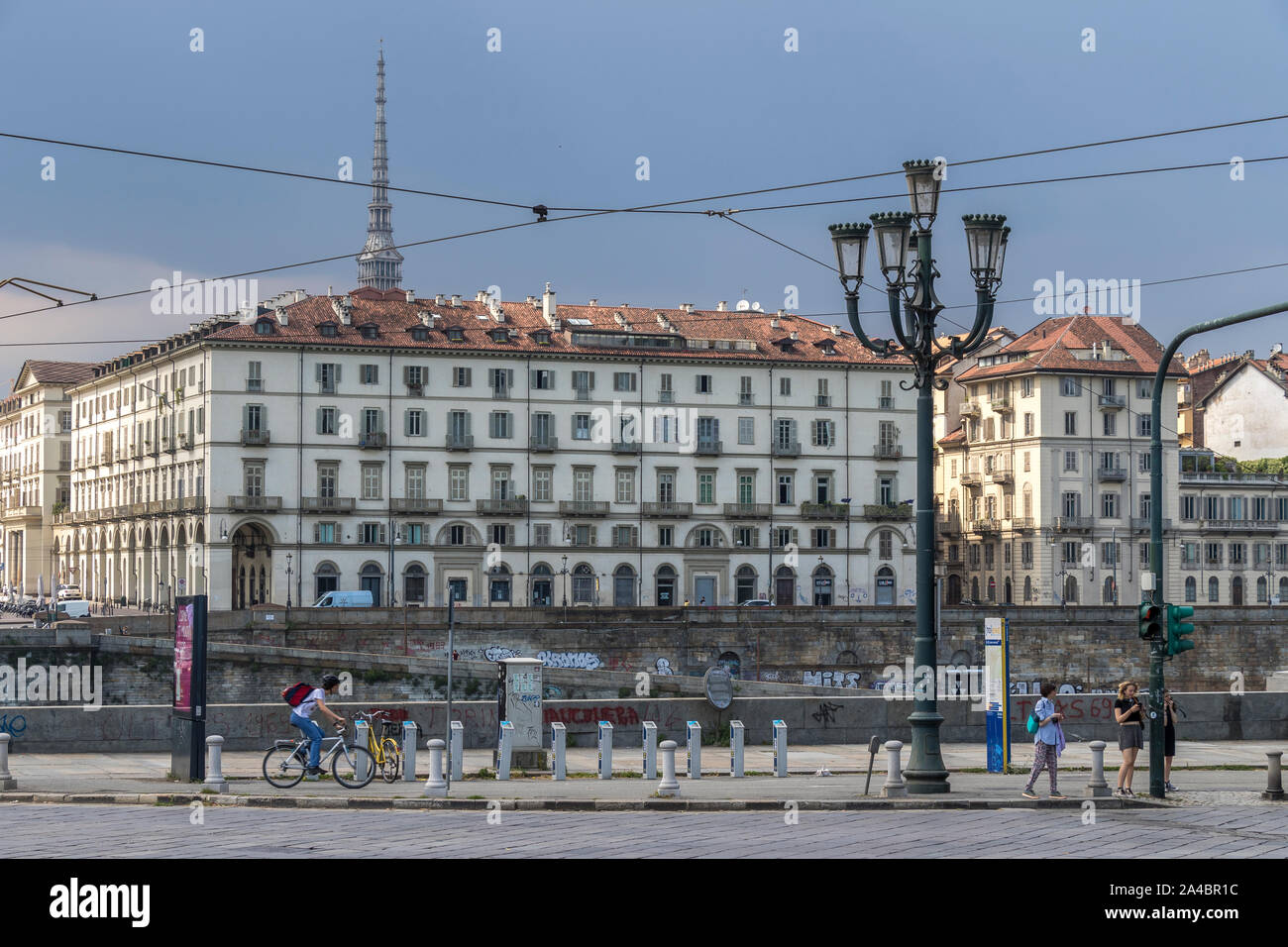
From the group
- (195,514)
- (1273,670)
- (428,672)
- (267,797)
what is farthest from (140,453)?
(267,797)

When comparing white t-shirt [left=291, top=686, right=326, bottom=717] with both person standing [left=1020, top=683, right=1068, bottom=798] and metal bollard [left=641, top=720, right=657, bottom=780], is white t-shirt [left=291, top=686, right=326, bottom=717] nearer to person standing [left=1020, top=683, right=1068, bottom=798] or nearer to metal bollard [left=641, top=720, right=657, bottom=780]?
metal bollard [left=641, top=720, right=657, bottom=780]

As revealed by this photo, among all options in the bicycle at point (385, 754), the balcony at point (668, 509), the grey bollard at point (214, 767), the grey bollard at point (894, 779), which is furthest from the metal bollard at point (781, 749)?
the balcony at point (668, 509)

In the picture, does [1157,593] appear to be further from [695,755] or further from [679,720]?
[679,720]

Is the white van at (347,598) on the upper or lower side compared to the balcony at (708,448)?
lower

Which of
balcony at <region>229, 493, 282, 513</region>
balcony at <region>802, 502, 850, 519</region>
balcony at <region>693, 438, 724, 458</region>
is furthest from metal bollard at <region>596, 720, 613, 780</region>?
balcony at <region>802, 502, 850, 519</region>

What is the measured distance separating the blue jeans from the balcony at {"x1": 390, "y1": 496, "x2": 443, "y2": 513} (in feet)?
200

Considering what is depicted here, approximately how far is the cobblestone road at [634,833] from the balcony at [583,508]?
65.1 m

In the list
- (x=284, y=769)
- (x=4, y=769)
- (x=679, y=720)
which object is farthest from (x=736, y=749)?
(x=4, y=769)

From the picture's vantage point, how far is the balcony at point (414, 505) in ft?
270

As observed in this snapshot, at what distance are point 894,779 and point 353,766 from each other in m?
6.79

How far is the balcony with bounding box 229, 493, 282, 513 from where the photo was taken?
3167 inches

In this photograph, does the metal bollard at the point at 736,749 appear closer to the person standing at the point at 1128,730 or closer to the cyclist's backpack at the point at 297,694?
the person standing at the point at 1128,730

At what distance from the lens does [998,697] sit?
989 inches
